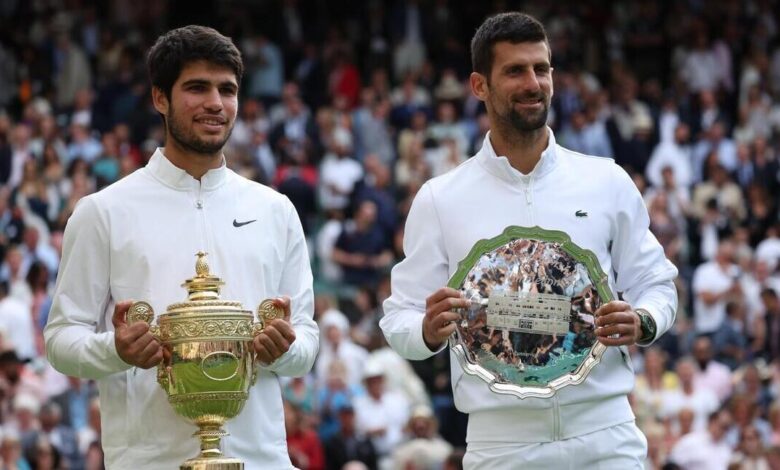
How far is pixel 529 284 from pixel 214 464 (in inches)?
50.2

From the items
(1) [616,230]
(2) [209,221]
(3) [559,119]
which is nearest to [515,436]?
(1) [616,230]

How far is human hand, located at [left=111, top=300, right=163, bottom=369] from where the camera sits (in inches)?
239

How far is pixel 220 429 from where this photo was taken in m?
6.24

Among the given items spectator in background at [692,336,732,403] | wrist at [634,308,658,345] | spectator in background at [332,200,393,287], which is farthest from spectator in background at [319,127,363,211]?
wrist at [634,308,658,345]

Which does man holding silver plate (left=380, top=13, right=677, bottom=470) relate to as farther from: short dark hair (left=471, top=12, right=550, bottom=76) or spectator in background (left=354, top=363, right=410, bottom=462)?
spectator in background (left=354, top=363, right=410, bottom=462)

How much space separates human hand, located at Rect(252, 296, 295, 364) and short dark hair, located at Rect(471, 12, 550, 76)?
1335 mm

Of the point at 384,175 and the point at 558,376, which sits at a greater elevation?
the point at 384,175

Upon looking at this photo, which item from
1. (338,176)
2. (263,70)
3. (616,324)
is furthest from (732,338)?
(616,324)

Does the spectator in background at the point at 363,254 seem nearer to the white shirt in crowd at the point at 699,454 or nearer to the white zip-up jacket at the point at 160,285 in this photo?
the white shirt in crowd at the point at 699,454

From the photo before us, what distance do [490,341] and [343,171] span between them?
15137 millimetres

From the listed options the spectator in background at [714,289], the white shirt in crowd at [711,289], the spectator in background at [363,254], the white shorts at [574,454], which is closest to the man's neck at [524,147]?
the white shorts at [574,454]

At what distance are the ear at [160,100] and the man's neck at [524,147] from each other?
1231 mm

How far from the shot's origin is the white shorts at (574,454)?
21.6ft

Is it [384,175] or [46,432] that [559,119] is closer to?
[384,175]
